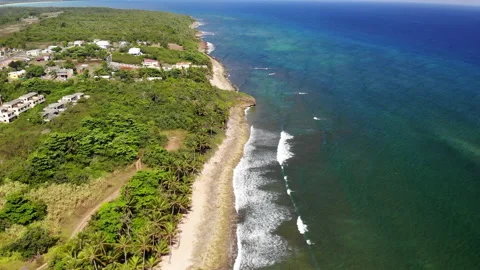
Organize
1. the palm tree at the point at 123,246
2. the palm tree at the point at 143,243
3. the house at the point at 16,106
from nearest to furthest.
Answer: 1. the palm tree at the point at 123,246
2. the palm tree at the point at 143,243
3. the house at the point at 16,106

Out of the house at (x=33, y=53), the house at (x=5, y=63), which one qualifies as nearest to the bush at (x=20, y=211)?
the house at (x=5, y=63)

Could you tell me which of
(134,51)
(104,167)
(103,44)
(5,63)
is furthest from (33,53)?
(104,167)

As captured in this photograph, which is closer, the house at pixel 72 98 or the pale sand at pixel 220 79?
the house at pixel 72 98

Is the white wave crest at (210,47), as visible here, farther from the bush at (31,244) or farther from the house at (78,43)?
the bush at (31,244)

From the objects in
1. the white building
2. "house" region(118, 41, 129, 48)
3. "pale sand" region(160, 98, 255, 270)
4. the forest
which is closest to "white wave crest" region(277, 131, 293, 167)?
"pale sand" region(160, 98, 255, 270)

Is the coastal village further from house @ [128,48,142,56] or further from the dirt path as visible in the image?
the dirt path

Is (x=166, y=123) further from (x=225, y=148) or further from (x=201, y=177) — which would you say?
(x=201, y=177)

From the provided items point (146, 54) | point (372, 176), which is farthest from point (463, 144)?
point (146, 54)
